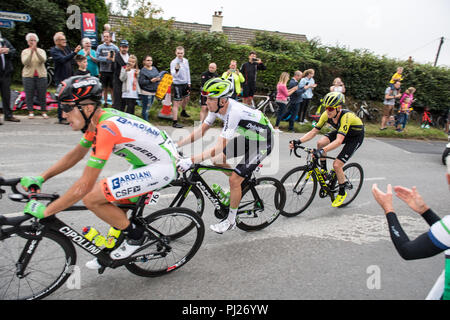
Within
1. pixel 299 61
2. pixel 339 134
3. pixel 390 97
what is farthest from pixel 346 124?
pixel 390 97

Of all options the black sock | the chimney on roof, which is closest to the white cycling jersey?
the black sock

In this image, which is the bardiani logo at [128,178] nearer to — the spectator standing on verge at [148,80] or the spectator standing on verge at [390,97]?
the spectator standing on verge at [148,80]

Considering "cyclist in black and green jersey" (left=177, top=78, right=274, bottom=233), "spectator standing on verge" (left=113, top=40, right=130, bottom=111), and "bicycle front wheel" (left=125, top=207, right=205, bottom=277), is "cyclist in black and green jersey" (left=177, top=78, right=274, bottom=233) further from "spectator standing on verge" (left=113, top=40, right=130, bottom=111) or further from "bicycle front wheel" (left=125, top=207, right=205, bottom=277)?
"spectator standing on verge" (left=113, top=40, right=130, bottom=111)

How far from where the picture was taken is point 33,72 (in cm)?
815

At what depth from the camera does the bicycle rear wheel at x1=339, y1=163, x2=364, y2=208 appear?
569 cm

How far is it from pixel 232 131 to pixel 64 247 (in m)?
2.08

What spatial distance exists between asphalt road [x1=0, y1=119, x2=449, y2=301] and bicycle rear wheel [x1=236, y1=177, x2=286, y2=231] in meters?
0.14

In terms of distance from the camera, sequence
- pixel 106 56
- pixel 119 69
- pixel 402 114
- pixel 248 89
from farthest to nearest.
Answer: pixel 402 114 → pixel 248 89 → pixel 106 56 → pixel 119 69

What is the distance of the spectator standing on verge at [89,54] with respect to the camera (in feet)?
28.7

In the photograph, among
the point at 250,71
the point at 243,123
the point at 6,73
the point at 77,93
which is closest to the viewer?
the point at 77,93

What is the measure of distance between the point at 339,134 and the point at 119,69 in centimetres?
649

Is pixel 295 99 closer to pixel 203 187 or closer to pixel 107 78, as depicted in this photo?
pixel 107 78
